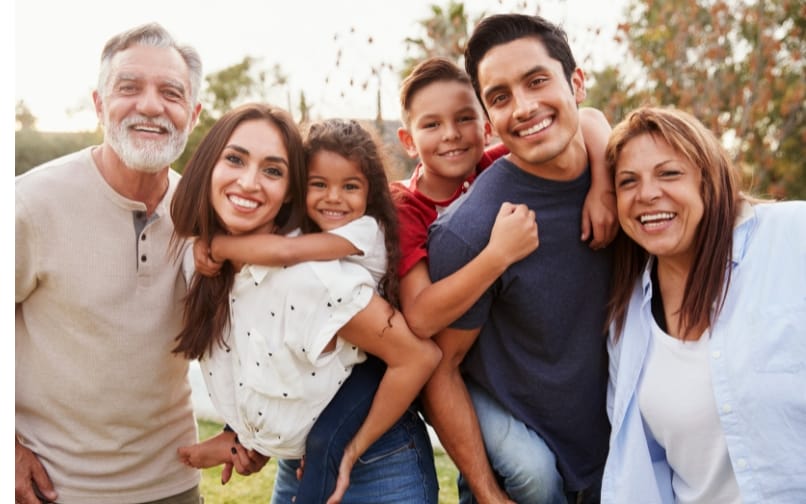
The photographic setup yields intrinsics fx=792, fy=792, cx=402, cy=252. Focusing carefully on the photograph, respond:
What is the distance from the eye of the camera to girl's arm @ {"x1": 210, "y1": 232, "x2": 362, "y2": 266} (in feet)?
9.18

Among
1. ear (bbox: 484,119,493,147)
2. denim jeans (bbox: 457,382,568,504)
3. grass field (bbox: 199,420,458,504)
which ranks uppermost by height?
ear (bbox: 484,119,493,147)

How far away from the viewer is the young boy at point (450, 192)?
9.43 ft

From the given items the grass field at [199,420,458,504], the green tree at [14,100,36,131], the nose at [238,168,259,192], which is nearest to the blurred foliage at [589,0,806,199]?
the grass field at [199,420,458,504]

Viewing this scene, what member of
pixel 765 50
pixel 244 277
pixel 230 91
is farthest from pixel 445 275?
pixel 230 91

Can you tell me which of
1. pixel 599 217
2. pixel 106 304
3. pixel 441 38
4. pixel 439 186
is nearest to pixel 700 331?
pixel 599 217

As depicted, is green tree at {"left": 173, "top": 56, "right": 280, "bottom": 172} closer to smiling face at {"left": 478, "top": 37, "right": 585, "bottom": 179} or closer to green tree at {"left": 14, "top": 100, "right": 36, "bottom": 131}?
green tree at {"left": 14, "top": 100, "right": 36, "bottom": 131}

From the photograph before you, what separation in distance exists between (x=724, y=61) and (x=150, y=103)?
36.2ft

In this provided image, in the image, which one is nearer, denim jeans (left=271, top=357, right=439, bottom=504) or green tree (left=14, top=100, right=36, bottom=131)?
denim jeans (left=271, top=357, right=439, bottom=504)

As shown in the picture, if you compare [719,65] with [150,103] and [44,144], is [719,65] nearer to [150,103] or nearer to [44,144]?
[150,103]

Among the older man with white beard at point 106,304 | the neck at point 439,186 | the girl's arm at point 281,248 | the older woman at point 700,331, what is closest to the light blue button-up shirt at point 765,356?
the older woman at point 700,331

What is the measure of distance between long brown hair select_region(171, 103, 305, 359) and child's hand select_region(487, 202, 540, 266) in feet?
2.52

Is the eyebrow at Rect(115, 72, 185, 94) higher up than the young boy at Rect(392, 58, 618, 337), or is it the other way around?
the eyebrow at Rect(115, 72, 185, 94)

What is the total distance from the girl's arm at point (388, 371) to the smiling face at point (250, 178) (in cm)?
53

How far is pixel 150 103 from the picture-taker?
340 cm
